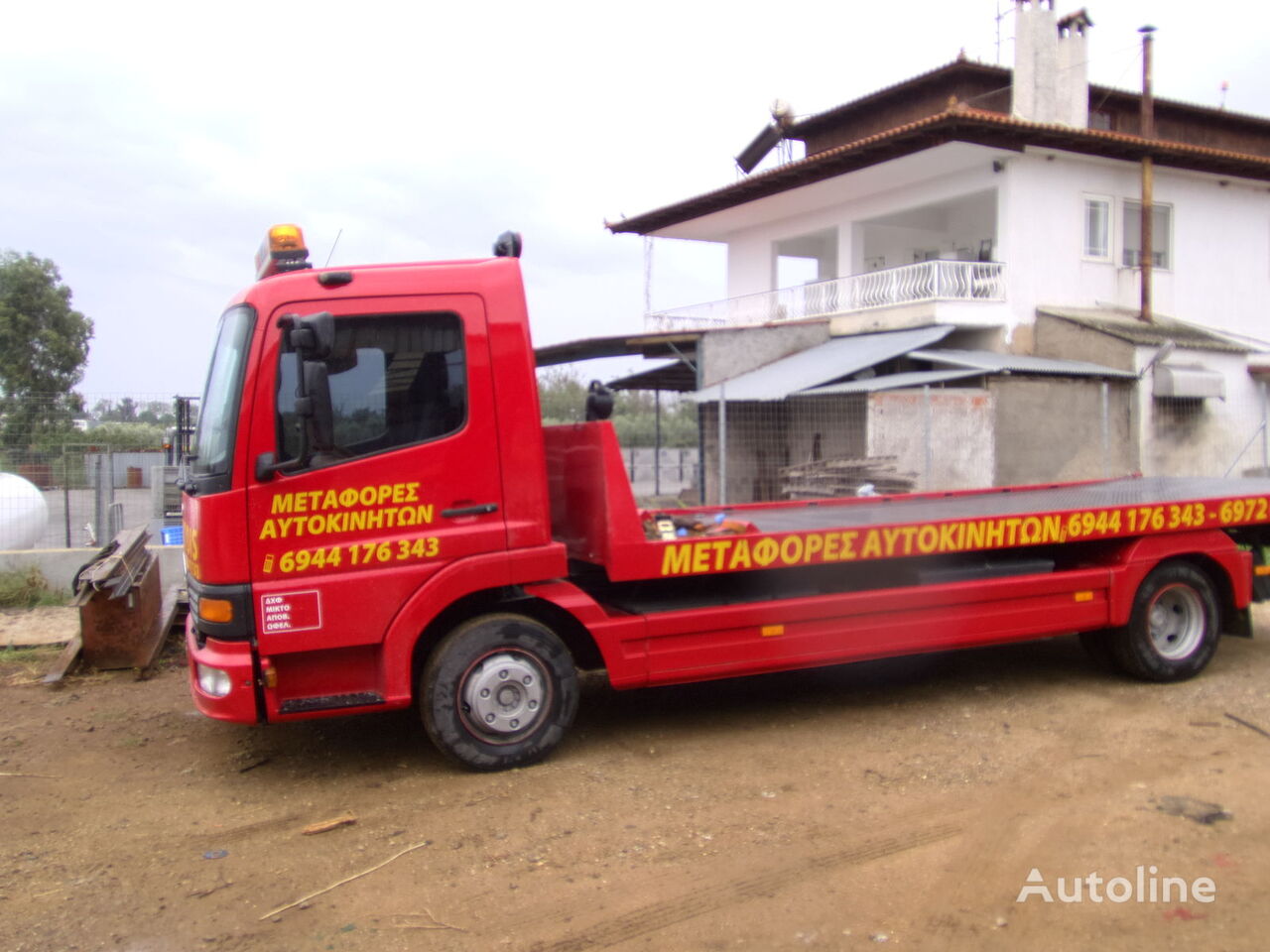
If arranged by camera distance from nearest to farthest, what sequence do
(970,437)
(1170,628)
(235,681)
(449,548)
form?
1. (235,681)
2. (449,548)
3. (1170,628)
4. (970,437)

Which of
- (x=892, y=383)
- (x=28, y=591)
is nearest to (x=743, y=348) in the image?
(x=892, y=383)

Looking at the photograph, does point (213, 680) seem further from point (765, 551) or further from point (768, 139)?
point (768, 139)

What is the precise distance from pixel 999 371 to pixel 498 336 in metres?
12.8

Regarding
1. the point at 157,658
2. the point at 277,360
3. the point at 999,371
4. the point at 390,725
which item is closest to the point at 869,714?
the point at 390,725

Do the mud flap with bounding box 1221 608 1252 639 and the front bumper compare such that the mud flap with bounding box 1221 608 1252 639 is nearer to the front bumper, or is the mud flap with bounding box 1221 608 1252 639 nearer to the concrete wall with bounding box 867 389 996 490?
the front bumper

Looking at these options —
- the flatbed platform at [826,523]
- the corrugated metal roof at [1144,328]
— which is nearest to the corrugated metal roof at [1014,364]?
the corrugated metal roof at [1144,328]

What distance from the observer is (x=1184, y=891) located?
3811 mm

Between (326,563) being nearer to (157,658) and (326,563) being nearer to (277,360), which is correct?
(277,360)

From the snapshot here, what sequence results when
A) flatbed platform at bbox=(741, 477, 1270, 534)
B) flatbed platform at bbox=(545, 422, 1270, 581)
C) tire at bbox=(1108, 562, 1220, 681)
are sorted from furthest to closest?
tire at bbox=(1108, 562, 1220, 681), flatbed platform at bbox=(741, 477, 1270, 534), flatbed platform at bbox=(545, 422, 1270, 581)

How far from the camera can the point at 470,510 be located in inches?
200

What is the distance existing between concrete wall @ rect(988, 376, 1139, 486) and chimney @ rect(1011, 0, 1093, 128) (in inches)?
273

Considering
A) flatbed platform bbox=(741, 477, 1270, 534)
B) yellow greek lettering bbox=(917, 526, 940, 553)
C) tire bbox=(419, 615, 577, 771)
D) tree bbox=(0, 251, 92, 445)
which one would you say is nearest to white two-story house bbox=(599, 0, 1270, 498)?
flatbed platform bbox=(741, 477, 1270, 534)

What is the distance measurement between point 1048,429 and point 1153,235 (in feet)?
26.9

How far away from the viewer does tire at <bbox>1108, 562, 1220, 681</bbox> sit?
6.76 metres
